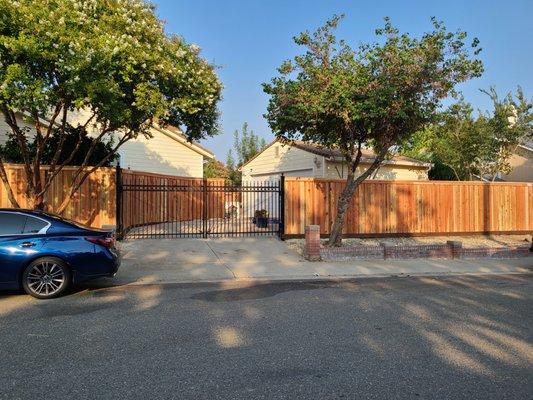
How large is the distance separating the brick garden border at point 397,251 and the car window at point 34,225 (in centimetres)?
631

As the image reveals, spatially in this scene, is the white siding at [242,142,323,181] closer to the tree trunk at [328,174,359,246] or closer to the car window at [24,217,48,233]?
the tree trunk at [328,174,359,246]

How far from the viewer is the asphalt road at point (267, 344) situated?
13.8 feet

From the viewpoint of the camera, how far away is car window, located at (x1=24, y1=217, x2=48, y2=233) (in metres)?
7.70

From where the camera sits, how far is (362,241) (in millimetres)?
15383

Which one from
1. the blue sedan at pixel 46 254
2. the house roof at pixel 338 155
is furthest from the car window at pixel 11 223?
the house roof at pixel 338 155

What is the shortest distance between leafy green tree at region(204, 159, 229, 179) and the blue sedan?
2939cm

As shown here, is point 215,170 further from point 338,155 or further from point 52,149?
point 52,149

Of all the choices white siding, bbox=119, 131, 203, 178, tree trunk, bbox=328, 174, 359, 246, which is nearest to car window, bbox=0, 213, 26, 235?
tree trunk, bbox=328, 174, 359, 246

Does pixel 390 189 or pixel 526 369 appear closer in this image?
pixel 526 369

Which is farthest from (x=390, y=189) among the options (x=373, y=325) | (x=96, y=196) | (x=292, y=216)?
(x=373, y=325)

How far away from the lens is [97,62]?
355 inches

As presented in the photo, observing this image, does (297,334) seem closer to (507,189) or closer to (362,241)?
(362,241)

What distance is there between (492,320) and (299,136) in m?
8.31

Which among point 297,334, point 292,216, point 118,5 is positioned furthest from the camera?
point 292,216
